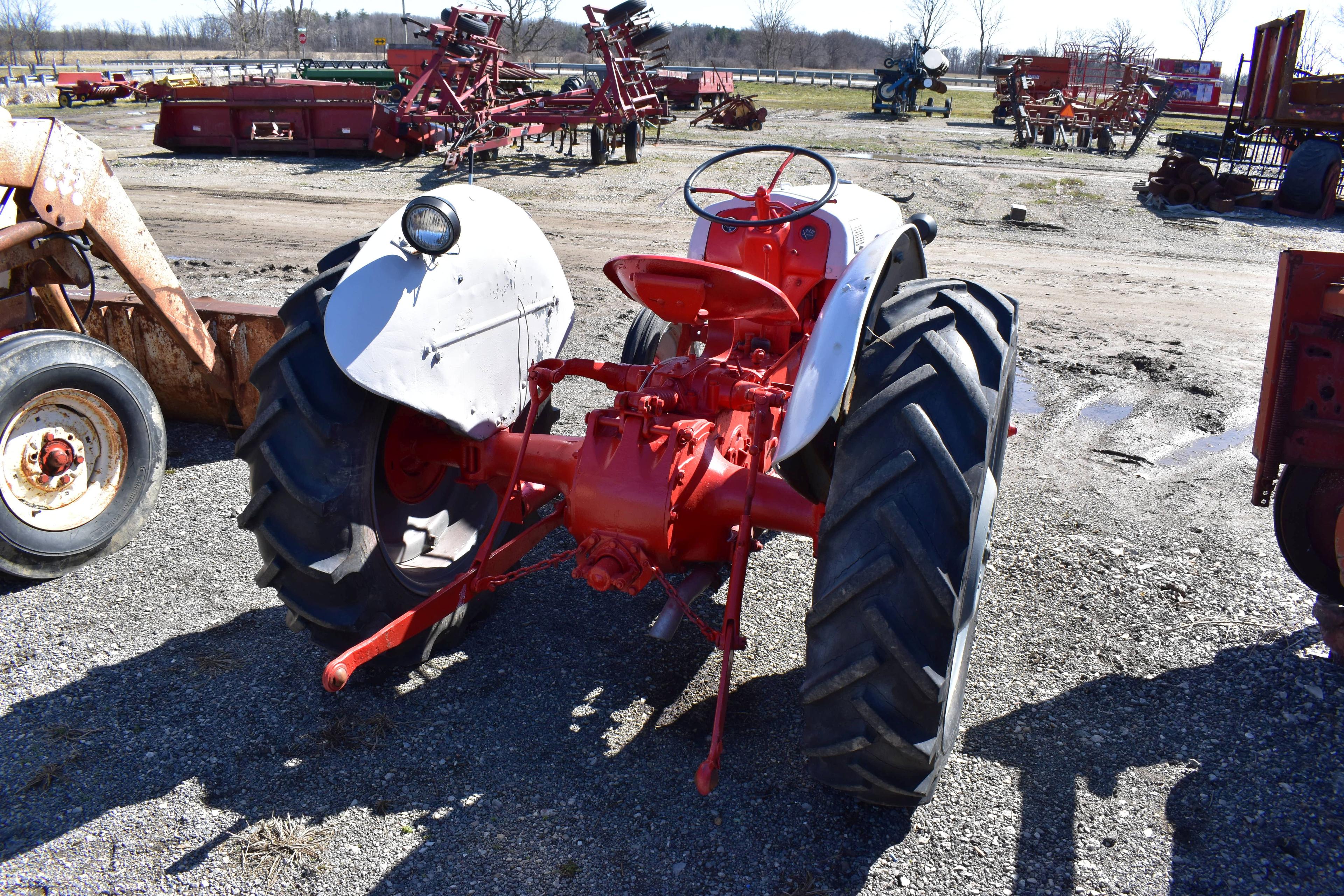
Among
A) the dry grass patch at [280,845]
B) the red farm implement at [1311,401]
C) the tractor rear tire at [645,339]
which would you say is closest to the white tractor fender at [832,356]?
the red farm implement at [1311,401]

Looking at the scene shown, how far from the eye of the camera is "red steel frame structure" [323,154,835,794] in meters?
2.75

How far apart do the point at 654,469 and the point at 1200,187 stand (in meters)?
15.1

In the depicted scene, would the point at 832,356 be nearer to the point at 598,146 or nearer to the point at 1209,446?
the point at 1209,446

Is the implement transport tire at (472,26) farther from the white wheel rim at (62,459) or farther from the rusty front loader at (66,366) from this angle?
the white wheel rim at (62,459)

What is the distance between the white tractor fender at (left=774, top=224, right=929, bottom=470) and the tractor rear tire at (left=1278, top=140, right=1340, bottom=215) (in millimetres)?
14299

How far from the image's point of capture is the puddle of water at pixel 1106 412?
6086mm

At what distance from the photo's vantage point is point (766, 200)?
3.95m

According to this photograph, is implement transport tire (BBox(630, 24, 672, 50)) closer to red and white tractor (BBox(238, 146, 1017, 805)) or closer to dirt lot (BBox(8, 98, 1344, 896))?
dirt lot (BBox(8, 98, 1344, 896))

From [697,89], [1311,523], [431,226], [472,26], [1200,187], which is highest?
[697,89]

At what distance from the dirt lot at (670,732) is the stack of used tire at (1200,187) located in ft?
36.3

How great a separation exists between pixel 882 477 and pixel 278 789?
6.54ft

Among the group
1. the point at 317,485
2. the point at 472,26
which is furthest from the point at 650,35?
the point at 317,485

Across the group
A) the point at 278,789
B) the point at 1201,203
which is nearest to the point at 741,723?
the point at 278,789

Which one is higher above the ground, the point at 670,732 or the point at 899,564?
the point at 899,564
